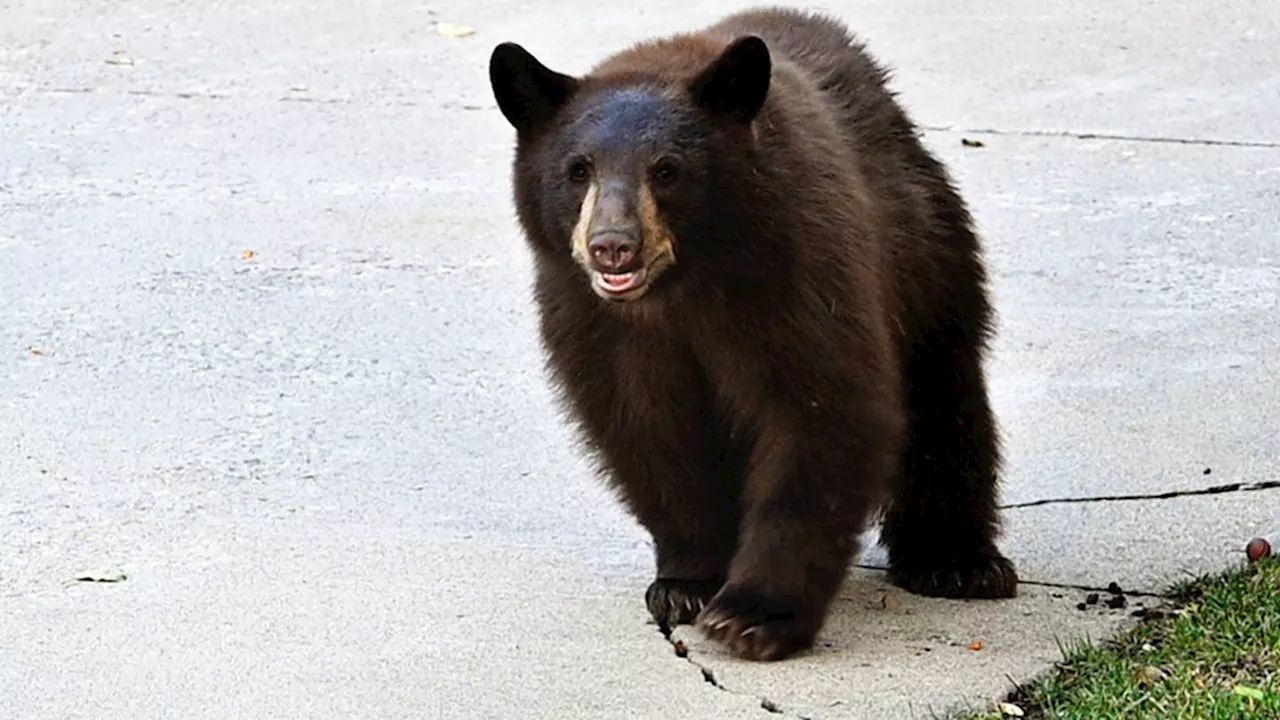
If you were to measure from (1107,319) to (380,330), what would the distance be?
213cm

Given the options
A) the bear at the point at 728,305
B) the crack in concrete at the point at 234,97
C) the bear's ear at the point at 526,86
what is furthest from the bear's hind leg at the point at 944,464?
the crack in concrete at the point at 234,97

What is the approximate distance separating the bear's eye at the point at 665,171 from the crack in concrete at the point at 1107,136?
4814 mm

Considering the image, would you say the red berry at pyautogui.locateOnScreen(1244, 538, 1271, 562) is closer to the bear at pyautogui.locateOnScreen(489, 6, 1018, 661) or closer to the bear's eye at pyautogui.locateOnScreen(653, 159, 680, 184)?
the bear at pyautogui.locateOnScreen(489, 6, 1018, 661)

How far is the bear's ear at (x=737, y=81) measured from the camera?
4.62m

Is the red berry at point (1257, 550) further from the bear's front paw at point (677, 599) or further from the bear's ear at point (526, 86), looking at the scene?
the bear's ear at point (526, 86)

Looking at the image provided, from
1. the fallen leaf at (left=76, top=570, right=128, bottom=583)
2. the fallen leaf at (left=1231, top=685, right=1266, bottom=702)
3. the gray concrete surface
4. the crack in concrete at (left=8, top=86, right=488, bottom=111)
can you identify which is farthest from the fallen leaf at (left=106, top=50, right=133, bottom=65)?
the fallen leaf at (left=1231, top=685, right=1266, bottom=702)

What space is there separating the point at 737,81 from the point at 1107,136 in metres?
4.83

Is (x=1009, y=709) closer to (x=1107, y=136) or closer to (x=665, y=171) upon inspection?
(x=665, y=171)

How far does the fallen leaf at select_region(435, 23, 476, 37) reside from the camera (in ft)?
36.1

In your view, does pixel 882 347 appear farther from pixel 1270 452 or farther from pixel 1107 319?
pixel 1107 319

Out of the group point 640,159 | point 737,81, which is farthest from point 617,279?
point 737,81

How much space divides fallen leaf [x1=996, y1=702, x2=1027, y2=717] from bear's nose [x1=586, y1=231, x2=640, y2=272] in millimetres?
1050

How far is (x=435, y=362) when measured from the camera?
22.8 ft

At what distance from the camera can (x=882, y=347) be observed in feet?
15.8
